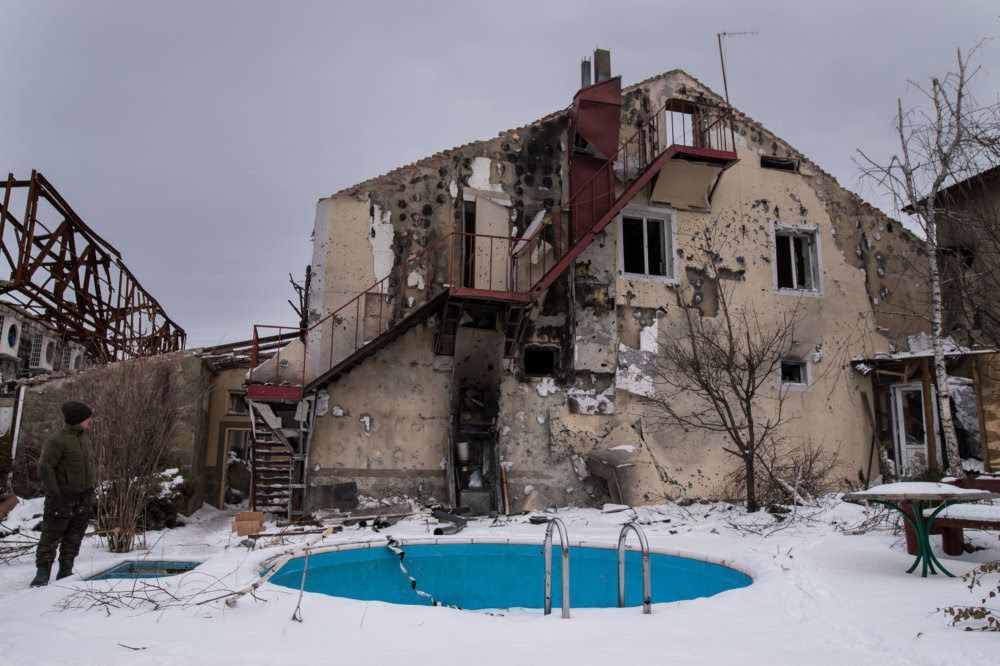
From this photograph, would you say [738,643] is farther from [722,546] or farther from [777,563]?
[722,546]

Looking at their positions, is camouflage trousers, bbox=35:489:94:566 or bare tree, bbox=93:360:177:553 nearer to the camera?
camouflage trousers, bbox=35:489:94:566

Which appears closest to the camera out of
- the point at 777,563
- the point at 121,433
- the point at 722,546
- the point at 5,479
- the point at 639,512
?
the point at 777,563

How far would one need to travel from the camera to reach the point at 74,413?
25.5ft

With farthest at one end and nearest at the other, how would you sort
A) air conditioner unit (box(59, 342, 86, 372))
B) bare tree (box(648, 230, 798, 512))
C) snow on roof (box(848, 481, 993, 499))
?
air conditioner unit (box(59, 342, 86, 372))
bare tree (box(648, 230, 798, 512))
snow on roof (box(848, 481, 993, 499))

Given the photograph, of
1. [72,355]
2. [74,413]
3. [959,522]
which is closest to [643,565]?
[959,522]

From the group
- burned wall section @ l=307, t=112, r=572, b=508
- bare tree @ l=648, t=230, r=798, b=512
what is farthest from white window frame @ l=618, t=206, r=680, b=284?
burned wall section @ l=307, t=112, r=572, b=508

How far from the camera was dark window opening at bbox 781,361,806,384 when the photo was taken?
15.5m

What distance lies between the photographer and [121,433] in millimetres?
10000

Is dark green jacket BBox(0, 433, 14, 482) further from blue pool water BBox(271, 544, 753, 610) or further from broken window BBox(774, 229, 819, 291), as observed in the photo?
broken window BBox(774, 229, 819, 291)

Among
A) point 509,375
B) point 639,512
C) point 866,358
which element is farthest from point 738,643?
point 866,358

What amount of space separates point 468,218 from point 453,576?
7.47 m

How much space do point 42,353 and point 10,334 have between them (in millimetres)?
1624

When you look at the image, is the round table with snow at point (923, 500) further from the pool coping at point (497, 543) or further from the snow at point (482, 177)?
the snow at point (482, 177)

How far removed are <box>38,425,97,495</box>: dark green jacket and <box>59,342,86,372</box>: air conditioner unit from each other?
1390cm
